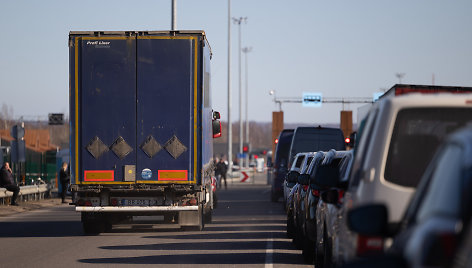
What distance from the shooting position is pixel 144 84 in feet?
59.6

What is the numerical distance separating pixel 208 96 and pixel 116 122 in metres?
2.35

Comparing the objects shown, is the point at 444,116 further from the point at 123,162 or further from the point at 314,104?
the point at 314,104

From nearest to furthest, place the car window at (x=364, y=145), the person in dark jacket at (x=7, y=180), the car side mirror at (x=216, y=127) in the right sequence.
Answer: the car window at (x=364, y=145) < the car side mirror at (x=216, y=127) < the person in dark jacket at (x=7, y=180)

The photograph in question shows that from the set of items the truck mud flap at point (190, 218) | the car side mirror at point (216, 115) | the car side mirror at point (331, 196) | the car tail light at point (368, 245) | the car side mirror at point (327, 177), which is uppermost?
the car side mirror at point (216, 115)

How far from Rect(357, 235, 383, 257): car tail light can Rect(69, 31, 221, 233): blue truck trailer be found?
40.4 ft

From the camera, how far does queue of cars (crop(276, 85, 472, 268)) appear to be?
382 cm

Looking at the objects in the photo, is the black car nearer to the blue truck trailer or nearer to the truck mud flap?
the truck mud flap

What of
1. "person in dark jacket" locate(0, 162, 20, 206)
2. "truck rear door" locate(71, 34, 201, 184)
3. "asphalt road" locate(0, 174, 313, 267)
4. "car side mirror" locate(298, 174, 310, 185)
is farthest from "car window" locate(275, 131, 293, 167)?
"car side mirror" locate(298, 174, 310, 185)

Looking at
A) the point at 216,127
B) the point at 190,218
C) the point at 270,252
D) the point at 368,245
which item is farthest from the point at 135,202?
the point at 368,245

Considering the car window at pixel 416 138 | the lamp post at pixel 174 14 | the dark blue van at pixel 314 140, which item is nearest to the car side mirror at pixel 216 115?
the dark blue van at pixel 314 140

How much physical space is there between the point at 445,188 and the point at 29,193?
32.8 metres

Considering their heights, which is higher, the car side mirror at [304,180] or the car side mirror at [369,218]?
the car side mirror at [369,218]

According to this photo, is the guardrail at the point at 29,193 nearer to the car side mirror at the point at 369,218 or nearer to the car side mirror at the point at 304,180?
the car side mirror at the point at 304,180

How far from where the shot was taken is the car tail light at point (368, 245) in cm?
592
